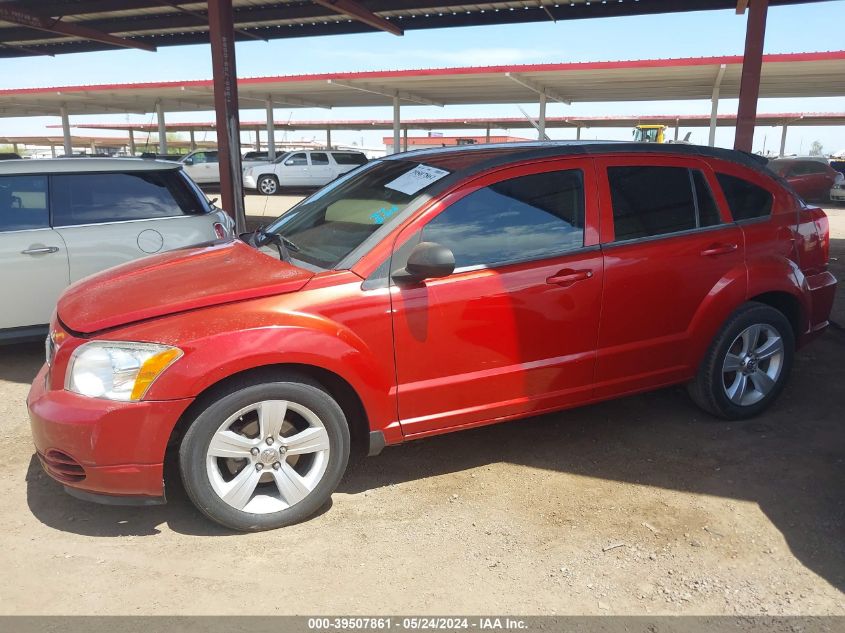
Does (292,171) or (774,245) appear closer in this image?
(774,245)

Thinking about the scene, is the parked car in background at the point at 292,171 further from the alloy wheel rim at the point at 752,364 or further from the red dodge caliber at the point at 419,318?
the alloy wheel rim at the point at 752,364

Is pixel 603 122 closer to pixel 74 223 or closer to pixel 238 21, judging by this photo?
pixel 238 21

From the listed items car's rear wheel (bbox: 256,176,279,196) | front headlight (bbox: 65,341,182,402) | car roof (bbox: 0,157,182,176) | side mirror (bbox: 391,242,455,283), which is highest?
car roof (bbox: 0,157,182,176)

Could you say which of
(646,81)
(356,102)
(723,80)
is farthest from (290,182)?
(723,80)

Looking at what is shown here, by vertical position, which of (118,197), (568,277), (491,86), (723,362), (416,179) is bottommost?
(723,362)

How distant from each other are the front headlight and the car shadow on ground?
744 millimetres

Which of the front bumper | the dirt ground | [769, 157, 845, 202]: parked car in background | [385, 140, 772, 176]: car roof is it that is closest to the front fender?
the front bumper

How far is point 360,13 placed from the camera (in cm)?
1109

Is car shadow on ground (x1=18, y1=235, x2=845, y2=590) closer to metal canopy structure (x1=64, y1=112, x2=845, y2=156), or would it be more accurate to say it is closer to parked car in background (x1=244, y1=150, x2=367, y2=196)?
parked car in background (x1=244, y1=150, x2=367, y2=196)

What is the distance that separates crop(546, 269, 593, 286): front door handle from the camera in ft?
11.2

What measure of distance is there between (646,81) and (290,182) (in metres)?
12.6

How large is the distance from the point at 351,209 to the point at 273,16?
398 inches

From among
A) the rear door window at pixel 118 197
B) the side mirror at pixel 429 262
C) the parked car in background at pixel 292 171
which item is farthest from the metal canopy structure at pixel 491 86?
the side mirror at pixel 429 262

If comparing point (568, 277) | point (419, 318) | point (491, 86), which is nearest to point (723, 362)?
point (568, 277)
